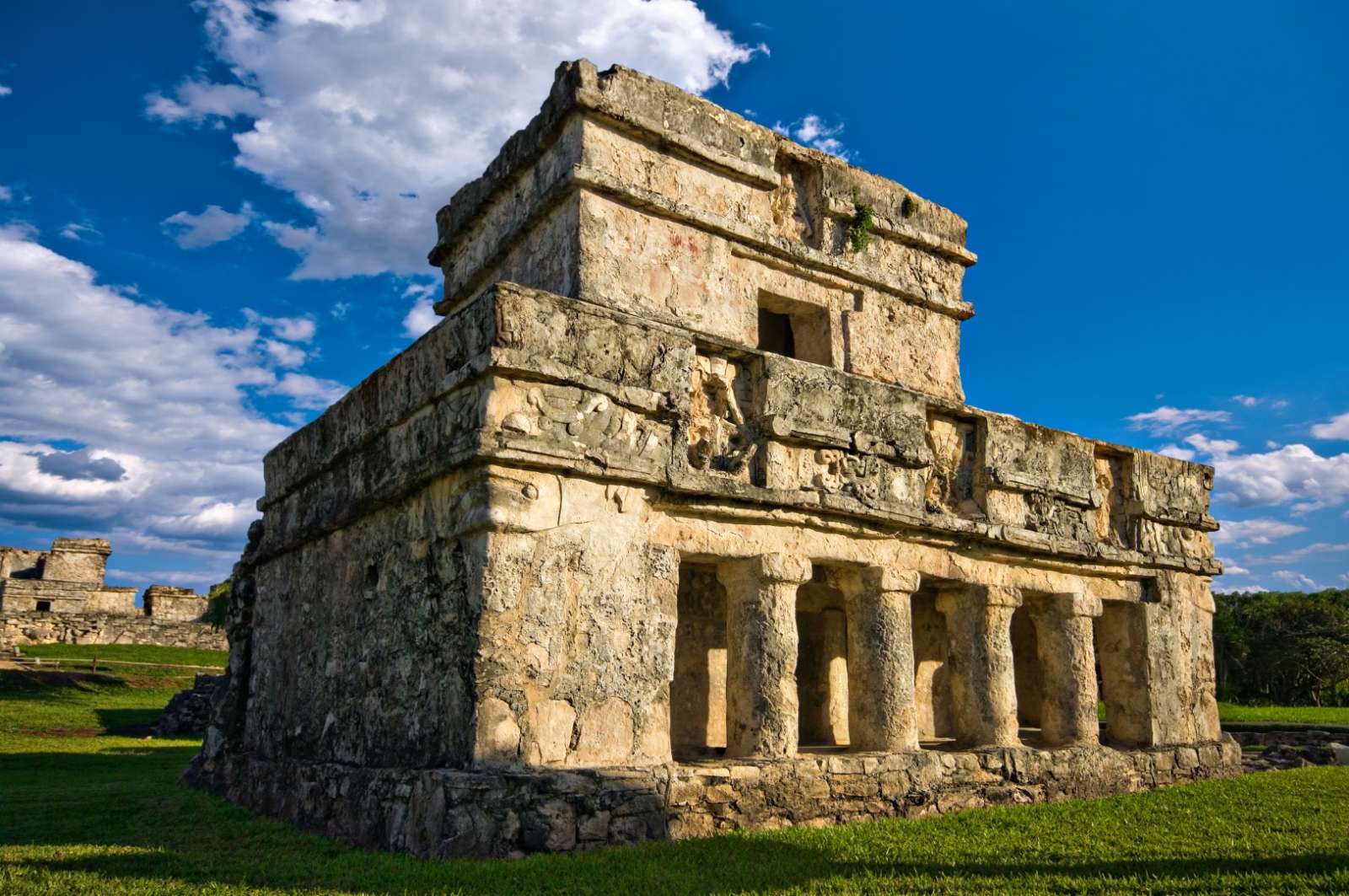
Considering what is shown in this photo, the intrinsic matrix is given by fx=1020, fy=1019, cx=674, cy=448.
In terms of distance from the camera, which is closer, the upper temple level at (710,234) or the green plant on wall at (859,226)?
the upper temple level at (710,234)

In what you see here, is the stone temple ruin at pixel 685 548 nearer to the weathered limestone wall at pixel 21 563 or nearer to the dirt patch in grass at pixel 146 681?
the dirt patch in grass at pixel 146 681

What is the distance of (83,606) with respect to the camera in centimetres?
2905

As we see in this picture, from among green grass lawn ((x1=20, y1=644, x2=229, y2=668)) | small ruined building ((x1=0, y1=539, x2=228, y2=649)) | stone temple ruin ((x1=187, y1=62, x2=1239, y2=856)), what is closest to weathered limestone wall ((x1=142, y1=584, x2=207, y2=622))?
small ruined building ((x1=0, y1=539, x2=228, y2=649))

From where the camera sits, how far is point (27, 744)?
13273 millimetres

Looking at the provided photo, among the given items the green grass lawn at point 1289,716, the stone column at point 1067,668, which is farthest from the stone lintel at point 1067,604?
the green grass lawn at point 1289,716

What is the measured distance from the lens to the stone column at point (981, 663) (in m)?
7.87

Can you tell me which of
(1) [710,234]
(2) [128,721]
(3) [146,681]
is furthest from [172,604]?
(1) [710,234]

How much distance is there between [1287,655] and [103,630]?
30441 mm

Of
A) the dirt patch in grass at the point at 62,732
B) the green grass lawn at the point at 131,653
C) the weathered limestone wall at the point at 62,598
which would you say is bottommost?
the dirt patch in grass at the point at 62,732

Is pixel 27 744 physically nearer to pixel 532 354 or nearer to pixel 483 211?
pixel 483 211

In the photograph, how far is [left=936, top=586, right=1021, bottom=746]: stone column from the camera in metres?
7.87

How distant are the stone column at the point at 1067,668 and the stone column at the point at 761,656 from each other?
120 inches

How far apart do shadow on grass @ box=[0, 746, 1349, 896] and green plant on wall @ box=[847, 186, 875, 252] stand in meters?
5.60

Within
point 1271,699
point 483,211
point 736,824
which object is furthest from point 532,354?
point 1271,699
